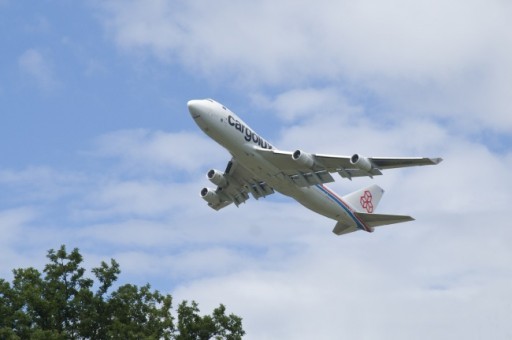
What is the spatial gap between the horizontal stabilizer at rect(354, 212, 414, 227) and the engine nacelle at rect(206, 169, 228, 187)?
10.8 metres

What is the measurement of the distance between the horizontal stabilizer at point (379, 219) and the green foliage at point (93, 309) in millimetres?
19649

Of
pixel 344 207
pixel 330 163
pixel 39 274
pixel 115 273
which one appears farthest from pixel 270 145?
pixel 39 274

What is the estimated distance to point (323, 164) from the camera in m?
58.5

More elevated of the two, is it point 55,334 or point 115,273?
point 115,273

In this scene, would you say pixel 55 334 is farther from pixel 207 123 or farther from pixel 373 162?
pixel 373 162

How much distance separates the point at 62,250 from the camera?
171 ft

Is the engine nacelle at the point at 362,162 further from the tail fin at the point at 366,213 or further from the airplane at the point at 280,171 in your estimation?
the tail fin at the point at 366,213

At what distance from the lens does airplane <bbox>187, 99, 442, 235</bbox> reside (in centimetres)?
5559

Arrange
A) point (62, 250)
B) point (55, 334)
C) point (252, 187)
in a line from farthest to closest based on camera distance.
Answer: point (252, 187) < point (62, 250) < point (55, 334)

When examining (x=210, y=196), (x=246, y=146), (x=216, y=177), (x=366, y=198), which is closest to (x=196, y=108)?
(x=246, y=146)

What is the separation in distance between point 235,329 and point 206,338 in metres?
1.79

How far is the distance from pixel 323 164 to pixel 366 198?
16.3 meters

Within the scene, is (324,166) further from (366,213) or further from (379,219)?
(379,219)

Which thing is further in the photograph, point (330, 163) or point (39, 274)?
point (330, 163)
